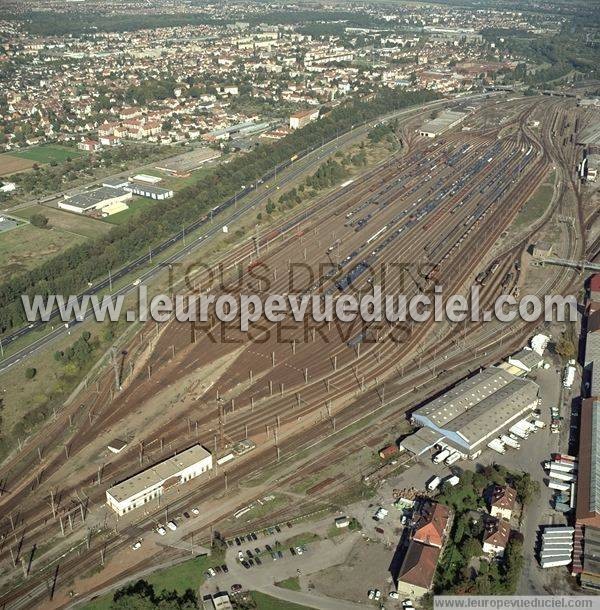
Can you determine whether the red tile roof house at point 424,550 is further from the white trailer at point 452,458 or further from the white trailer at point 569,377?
the white trailer at point 569,377

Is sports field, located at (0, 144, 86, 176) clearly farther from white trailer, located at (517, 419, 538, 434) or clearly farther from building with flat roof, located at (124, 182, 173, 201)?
white trailer, located at (517, 419, 538, 434)

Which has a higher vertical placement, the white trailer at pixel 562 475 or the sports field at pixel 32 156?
the sports field at pixel 32 156

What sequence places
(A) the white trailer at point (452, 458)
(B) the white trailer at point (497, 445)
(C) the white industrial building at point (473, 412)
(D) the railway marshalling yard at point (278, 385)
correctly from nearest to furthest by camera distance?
(D) the railway marshalling yard at point (278, 385) → (A) the white trailer at point (452, 458) → (C) the white industrial building at point (473, 412) → (B) the white trailer at point (497, 445)

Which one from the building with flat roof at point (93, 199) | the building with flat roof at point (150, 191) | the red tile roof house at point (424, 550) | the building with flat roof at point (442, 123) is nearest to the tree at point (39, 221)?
the building with flat roof at point (93, 199)

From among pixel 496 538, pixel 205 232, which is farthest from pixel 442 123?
pixel 496 538

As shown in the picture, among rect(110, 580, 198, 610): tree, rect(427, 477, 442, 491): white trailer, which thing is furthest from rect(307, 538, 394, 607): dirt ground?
rect(110, 580, 198, 610): tree

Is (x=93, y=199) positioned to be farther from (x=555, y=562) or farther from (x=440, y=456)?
(x=555, y=562)
